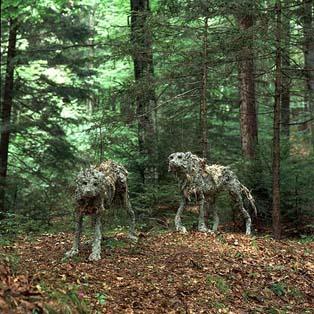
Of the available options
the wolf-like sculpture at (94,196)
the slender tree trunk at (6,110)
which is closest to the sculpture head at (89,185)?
the wolf-like sculpture at (94,196)

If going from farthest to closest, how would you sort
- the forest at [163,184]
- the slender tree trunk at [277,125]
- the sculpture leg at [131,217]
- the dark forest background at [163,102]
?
the dark forest background at [163,102] → the slender tree trunk at [277,125] → the sculpture leg at [131,217] → the forest at [163,184]

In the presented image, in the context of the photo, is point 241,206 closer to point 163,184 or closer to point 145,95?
point 163,184

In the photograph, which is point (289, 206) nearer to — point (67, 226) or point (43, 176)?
point (67, 226)

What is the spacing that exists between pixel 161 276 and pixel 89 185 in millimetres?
1901

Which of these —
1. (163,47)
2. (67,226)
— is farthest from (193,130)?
(67,226)

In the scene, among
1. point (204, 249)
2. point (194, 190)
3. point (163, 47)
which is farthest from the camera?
point (163, 47)

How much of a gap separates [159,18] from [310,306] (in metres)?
8.05

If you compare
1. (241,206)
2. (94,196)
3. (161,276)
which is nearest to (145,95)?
(241,206)

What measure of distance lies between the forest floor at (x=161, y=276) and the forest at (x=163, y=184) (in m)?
0.03

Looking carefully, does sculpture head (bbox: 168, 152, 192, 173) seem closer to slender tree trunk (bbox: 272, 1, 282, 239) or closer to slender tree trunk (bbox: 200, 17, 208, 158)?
slender tree trunk (bbox: 200, 17, 208, 158)

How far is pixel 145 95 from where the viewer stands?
505 inches

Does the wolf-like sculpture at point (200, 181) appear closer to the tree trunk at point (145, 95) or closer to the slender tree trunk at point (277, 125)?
the slender tree trunk at point (277, 125)

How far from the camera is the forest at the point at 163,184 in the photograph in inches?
271

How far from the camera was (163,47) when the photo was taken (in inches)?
525
